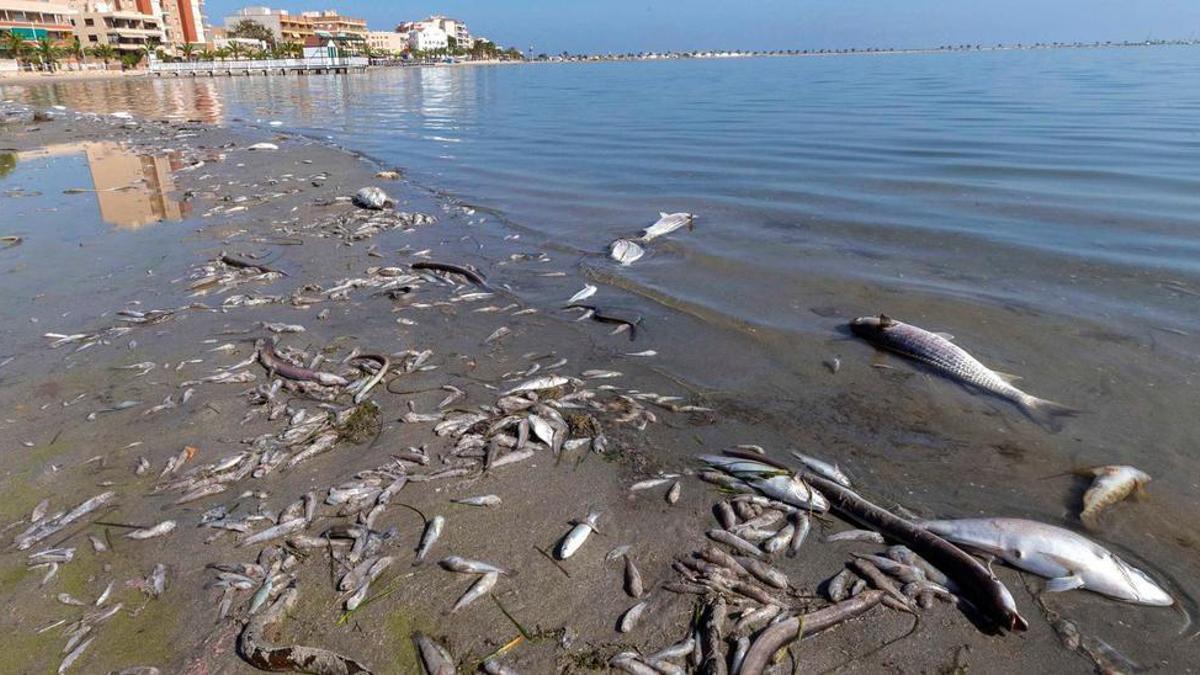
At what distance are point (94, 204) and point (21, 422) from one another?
12.4 m

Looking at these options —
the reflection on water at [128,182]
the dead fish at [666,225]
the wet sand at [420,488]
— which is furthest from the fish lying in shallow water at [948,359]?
the reflection on water at [128,182]

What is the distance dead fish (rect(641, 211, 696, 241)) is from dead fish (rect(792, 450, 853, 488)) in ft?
25.5

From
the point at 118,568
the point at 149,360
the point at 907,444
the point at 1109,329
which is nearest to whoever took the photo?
the point at 118,568

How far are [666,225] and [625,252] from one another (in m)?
1.94

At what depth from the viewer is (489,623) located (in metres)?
4.20

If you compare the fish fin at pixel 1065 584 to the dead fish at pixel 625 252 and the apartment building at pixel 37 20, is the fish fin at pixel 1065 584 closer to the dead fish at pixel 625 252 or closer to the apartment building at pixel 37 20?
the dead fish at pixel 625 252

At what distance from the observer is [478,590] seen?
4.40 metres

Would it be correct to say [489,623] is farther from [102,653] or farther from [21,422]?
[21,422]

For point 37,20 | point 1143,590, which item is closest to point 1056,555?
point 1143,590

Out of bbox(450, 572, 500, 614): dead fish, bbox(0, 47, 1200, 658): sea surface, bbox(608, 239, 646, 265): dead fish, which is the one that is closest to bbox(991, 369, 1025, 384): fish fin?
bbox(0, 47, 1200, 658): sea surface

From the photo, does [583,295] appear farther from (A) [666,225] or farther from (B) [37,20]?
(B) [37,20]

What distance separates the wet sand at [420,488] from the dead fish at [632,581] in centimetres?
6

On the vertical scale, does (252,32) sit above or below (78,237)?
above

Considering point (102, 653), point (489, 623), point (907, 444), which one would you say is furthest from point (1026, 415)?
point (102, 653)
